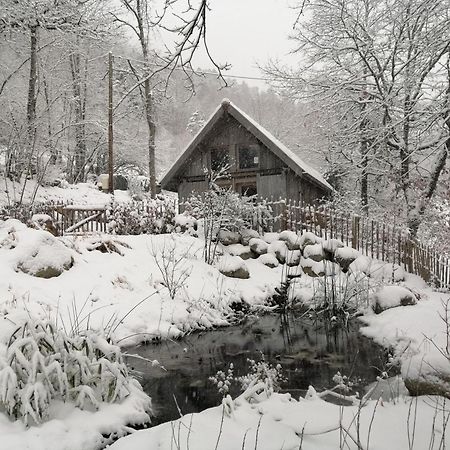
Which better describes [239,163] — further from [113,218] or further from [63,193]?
[63,193]

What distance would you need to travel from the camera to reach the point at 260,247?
11.7m

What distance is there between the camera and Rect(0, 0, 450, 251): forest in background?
284 inches

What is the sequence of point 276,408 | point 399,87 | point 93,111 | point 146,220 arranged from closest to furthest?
point 276,408 → point 399,87 → point 146,220 → point 93,111

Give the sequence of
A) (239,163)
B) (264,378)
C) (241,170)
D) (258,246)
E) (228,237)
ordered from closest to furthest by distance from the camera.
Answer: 1. (264,378)
2. (258,246)
3. (228,237)
4. (241,170)
5. (239,163)

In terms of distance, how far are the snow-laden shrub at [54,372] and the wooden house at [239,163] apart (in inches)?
411

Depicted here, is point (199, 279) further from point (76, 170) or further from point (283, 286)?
point (76, 170)

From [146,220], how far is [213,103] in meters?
41.0

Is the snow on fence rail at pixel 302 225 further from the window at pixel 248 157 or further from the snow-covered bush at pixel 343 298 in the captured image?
the window at pixel 248 157

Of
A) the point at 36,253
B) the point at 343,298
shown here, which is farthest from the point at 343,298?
the point at 36,253

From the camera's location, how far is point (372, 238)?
1119 cm

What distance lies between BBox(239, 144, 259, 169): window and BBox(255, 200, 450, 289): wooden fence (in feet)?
9.61

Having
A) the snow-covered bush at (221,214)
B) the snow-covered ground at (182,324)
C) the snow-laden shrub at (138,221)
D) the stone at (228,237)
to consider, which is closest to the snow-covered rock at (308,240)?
the snow-covered ground at (182,324)

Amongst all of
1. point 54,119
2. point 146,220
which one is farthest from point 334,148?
point 54,119

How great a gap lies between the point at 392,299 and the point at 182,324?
3.99 metres
